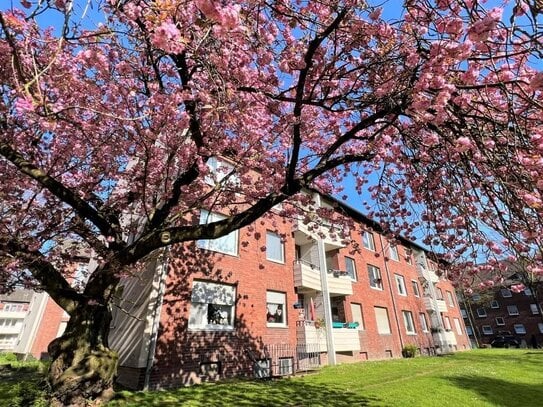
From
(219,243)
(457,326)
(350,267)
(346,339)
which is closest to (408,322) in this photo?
(350,267)

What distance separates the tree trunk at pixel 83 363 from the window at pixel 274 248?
947cm

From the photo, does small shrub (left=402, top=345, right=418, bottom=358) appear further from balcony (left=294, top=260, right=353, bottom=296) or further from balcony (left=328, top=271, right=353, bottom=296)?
balcony (left=328, top=271, right=353, bottom=296)

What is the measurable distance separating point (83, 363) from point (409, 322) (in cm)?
2448

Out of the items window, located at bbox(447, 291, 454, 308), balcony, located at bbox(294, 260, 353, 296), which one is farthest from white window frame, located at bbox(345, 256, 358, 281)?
window, located at bbox(447, 291, 454, 308)

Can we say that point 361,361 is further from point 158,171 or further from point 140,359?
point 158,171

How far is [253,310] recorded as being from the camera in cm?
1349

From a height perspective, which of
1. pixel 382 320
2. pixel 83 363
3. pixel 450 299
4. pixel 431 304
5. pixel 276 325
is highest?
pixel 450 299

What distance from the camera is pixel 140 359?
990 centimetres

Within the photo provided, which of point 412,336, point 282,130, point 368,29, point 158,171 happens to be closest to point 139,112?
point 158,171

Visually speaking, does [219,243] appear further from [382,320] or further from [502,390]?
[382,320]

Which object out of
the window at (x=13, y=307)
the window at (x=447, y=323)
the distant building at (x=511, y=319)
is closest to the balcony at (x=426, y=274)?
the window at (x=447, y=323)

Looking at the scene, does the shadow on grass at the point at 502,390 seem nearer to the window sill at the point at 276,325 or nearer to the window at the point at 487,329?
the window sill at the point at 276,325

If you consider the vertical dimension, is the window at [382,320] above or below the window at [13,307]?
below

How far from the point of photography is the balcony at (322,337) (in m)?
14.9
